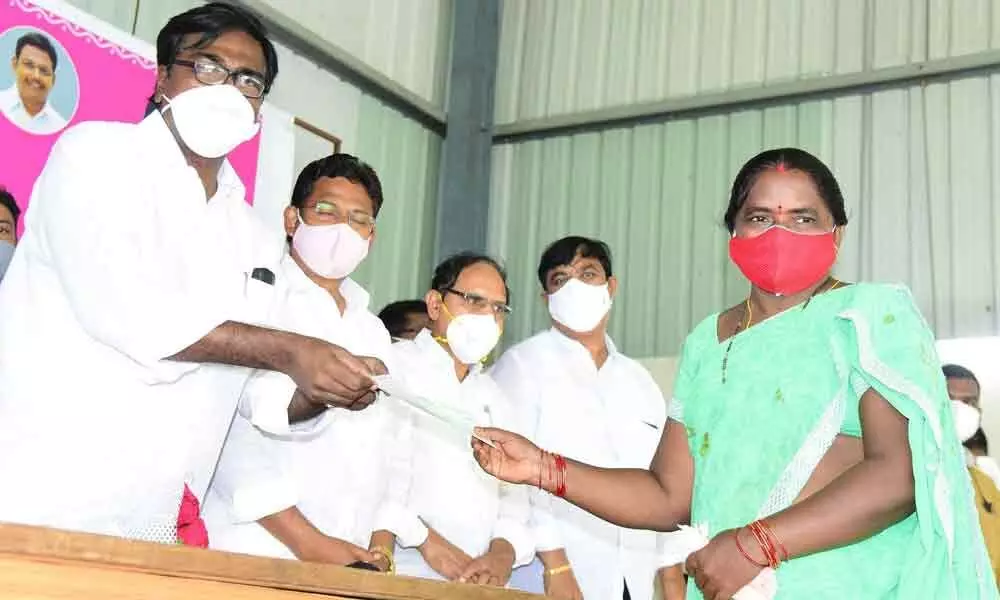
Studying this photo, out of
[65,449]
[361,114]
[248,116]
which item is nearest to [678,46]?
[361,114]

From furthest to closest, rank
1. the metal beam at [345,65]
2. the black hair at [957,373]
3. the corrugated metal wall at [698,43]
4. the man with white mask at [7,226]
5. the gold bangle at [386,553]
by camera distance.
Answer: the corrugated metal wall at [698,43], the metal beam at [345,65], the black hair at [957,373], the man with white mask at [7,226], the gold bangle at [386,553]

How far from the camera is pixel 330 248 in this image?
2672mm

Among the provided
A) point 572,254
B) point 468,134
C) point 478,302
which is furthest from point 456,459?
point 468,134

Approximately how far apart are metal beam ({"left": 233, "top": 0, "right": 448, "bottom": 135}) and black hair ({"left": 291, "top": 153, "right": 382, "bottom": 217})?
2202mm

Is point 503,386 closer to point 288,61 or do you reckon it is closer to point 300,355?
point 300,355

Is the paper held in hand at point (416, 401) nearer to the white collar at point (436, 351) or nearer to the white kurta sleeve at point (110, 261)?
the white kurta sleeve at point (110, 261)

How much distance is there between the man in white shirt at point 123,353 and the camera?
168cm

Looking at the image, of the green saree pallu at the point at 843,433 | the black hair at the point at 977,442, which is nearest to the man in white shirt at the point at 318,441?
the green saree pallu at the point at 843,433

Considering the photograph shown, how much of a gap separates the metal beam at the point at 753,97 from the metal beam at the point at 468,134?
18cm

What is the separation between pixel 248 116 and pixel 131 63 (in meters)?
1.88

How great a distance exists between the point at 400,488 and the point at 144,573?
5.29 ft

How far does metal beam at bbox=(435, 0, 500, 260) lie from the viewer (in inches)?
232

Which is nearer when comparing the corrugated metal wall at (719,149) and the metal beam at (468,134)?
the corrugated metal wall at (719,149)

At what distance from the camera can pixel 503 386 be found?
3475 mm
